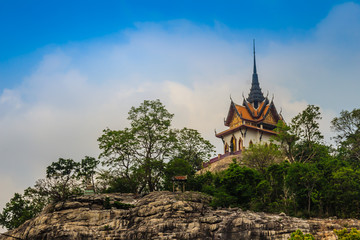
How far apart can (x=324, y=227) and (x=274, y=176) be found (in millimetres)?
7570

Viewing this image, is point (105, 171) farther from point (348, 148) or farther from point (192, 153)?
point (348, 148)

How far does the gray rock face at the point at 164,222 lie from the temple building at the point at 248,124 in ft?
73.4

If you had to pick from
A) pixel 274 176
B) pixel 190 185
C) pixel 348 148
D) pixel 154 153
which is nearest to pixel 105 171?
pixel 154 153

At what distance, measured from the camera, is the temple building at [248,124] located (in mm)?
55688

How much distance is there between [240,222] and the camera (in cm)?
2898

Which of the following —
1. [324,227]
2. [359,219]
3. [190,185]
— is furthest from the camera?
[190,185]

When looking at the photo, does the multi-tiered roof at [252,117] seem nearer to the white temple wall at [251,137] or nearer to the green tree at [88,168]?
the white temple wall at [251,137]

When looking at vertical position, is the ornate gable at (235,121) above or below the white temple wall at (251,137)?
above

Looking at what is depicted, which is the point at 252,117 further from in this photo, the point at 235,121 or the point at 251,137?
the point at 251,137

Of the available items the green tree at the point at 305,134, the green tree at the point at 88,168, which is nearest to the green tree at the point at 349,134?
the green tree at the point at 305,134

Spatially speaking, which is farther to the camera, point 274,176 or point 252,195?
point 274,176

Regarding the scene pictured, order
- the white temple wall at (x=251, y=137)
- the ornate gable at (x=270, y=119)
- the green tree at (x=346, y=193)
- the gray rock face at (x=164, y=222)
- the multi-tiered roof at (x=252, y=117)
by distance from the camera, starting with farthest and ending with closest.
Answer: the ornate gable at (x=270, y=119), the multi-tiered roof at (x=252, y=117), the white temple wall at (x=251, y=137), the green tree at (x=346, y=193), the gray rock face at (x=164, y=222)

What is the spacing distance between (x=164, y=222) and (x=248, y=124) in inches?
1165

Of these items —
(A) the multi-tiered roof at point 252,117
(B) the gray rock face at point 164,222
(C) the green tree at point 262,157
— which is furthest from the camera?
(A) the multi-tiered roof at point 252,117
